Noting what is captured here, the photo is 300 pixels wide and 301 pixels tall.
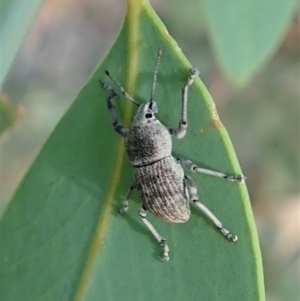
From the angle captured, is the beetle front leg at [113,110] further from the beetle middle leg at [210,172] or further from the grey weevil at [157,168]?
the beetle middle leg at [210,172]

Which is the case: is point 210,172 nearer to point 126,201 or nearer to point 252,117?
point 126,201

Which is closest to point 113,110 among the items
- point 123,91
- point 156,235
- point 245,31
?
point 123,91

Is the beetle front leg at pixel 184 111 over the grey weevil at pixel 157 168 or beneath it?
over

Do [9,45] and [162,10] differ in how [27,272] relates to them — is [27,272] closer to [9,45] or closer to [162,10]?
[9,45]

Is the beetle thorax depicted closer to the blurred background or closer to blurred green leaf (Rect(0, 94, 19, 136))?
blurred green leaf (Rect(0, 94, 19, 136))

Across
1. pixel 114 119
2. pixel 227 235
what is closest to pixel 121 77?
pixel 114 119

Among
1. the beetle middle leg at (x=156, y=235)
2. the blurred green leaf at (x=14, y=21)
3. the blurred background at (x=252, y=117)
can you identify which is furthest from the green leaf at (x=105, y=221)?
the blurred background at (x=252, y=117)
